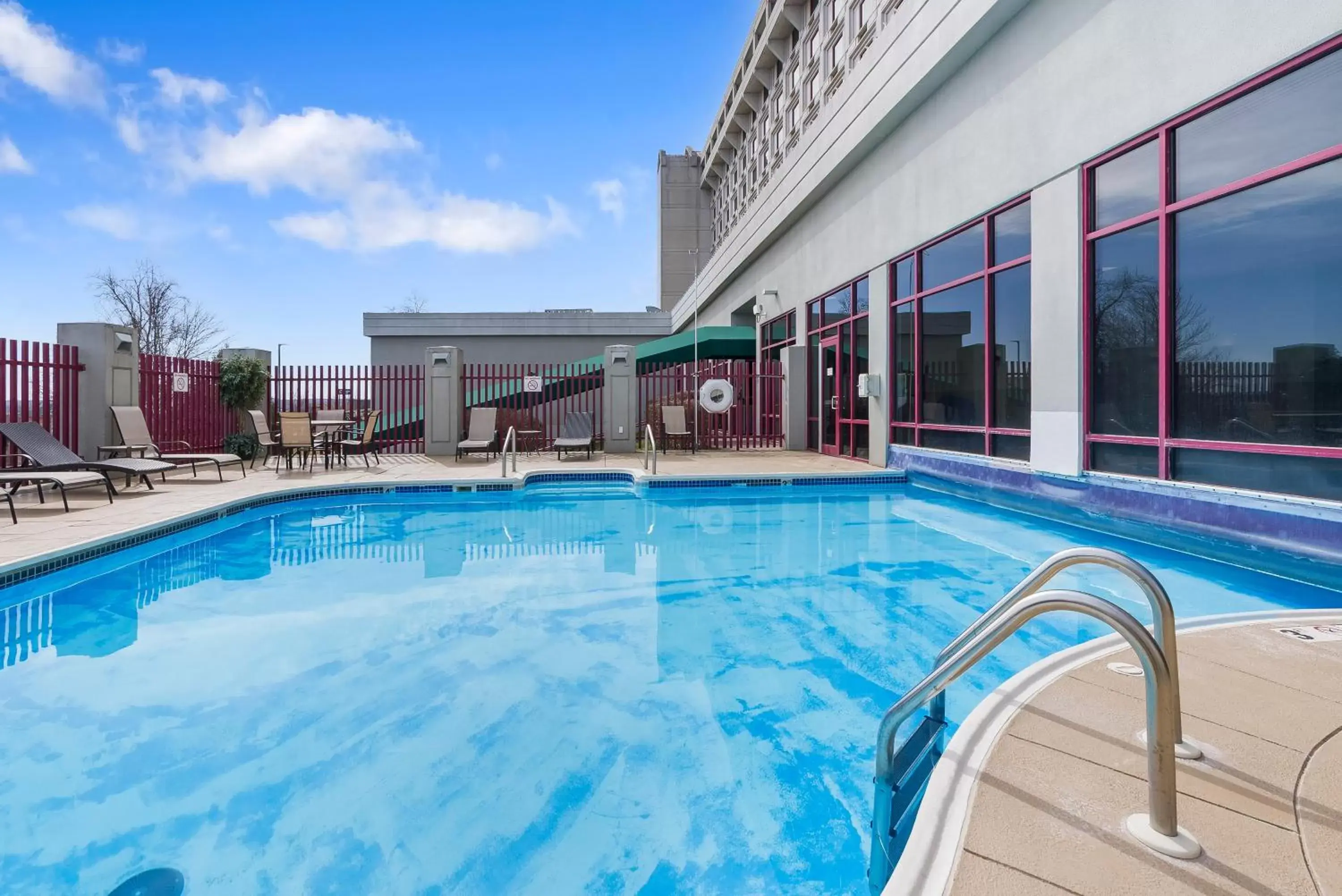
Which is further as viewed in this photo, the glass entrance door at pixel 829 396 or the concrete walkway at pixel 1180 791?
the glass entrance door at pixel 829 396

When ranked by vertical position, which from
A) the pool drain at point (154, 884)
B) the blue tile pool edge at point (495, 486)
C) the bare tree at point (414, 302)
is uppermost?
the bare tree at point (414, 302)

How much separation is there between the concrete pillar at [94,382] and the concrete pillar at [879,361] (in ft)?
36.8

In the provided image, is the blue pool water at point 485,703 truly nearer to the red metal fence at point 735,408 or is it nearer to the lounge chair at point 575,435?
the lounge chair at point 575,435

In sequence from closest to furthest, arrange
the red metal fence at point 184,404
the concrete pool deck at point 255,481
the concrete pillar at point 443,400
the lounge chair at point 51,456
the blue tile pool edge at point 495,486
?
the concrete pool deck at point 255,481
the blue tile pool edge at point 495,486
the lounge chair at point 51,456
the red metal fence at point 184,404
the concrete pillar at point 443,400

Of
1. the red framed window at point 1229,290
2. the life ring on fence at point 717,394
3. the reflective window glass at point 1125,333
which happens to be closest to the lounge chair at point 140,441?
the life ring on fence at point 717,394

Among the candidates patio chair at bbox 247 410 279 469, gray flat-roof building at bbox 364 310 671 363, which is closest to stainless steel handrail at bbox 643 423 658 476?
patio chair at bbox 247 410 279 469

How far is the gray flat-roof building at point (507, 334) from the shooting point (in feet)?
89.0

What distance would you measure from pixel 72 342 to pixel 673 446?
388 inches

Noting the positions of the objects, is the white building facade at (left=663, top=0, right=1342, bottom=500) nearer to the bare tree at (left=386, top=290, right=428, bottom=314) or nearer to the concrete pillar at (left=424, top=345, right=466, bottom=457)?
the concrete pillar at (left=424, top=345, right=466, bottom=457)

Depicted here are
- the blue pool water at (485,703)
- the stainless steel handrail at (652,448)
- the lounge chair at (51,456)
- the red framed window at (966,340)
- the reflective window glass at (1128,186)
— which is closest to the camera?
the blue pool water at (485,703)

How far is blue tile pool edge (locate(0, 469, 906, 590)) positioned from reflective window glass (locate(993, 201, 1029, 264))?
137 inches

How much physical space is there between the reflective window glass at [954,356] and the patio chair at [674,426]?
5153 millimetres

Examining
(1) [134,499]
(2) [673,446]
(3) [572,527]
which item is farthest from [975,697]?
(2) [673,446]

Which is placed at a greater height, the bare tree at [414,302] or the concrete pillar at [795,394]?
the bare tree at [414,302]
